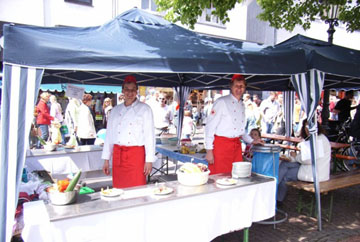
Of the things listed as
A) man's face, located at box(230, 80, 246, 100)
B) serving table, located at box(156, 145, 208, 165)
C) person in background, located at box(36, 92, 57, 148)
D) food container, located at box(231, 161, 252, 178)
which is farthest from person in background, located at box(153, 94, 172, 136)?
food container, located at box(231, 161, 252, 178)

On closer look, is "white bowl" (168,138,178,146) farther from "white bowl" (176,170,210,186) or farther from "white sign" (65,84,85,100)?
"white bowl" (176,170,210,186)

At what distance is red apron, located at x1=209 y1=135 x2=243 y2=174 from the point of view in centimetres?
352

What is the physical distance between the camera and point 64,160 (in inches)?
180

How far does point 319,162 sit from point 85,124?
4.66m

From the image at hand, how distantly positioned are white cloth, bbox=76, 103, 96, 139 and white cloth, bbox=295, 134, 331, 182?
4.27 metres

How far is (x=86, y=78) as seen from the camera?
199 inches

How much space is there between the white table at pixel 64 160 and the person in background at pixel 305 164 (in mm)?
2978

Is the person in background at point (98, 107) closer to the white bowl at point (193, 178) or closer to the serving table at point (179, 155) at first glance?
the serving table at point (179, 155)

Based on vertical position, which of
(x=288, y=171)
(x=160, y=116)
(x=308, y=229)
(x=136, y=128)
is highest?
(x=160, y=116)

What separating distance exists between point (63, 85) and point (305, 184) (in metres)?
4.33

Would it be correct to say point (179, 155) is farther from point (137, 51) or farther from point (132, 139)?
point (137, 51)

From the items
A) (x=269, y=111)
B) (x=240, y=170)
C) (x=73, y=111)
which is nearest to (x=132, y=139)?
(x=240, y=170)

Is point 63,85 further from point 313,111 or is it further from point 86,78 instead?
point 313,111

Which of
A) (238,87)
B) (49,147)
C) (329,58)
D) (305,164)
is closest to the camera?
(238,87)
